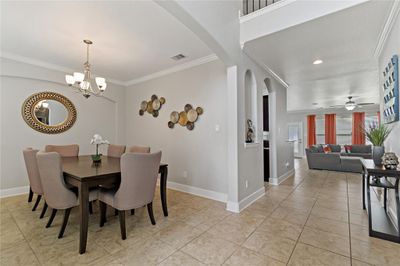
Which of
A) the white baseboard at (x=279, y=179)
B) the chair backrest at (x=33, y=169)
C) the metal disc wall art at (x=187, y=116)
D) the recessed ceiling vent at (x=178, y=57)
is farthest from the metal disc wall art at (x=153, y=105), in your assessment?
the white baseboard at (x=279, y=179)

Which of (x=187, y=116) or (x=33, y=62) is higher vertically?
(x=33, y=62)

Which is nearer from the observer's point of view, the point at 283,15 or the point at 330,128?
the point at 283,15

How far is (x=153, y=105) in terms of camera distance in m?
A: 4.23

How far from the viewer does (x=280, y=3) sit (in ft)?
7.88

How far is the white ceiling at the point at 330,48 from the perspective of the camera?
2.13m

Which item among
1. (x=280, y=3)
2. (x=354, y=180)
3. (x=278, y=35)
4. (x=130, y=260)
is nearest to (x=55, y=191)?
(x=130, y=260)

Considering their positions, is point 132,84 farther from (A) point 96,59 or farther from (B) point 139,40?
(B) point 139,40

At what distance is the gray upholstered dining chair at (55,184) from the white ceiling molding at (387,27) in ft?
12.7

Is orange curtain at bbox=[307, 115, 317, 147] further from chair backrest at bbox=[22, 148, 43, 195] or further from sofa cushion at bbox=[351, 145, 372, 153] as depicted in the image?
chair backrest at bbox=[22, 148, 43, 195]

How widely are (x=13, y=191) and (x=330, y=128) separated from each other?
1202 cm

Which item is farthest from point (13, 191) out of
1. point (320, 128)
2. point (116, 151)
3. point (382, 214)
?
point (320, 128)

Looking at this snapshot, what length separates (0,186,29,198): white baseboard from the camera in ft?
10.8

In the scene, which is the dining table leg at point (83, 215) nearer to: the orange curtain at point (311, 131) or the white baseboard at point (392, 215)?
the white baseboard at point (392, 215)

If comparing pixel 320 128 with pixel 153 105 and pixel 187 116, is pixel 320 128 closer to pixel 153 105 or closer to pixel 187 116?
pixel 187 116
